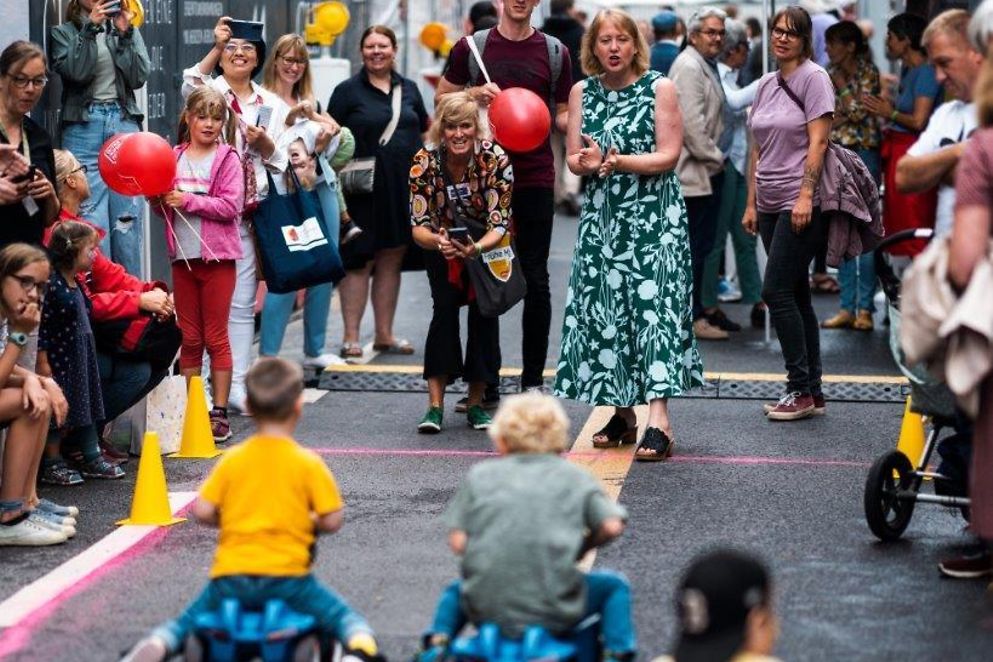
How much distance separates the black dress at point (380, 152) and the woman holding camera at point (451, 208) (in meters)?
2.17

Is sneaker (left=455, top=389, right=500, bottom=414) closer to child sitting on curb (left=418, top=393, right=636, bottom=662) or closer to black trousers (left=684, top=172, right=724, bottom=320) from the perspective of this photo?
black trousers (left=684, top=172, right=724, bottom=320)

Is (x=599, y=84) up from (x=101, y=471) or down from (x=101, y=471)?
up

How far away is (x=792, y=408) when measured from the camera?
9430mm

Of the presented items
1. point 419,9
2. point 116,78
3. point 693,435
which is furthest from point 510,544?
point 419,9

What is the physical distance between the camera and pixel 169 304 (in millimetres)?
8406

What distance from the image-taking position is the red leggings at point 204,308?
9.07 metres

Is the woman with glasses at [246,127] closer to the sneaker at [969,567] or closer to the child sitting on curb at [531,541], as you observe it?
the sneaker at [969,567]

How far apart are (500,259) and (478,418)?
817 mm

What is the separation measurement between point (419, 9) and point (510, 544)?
1700 cm

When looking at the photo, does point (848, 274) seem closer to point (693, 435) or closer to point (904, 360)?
point (693, 435)

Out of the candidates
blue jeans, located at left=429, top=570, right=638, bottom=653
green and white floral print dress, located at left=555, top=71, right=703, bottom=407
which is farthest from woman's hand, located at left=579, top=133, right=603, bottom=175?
blue jeans, located at left=429, top=570, right=638, bottom=653

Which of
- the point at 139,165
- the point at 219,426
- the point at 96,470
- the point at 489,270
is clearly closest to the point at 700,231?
the point at 489,270

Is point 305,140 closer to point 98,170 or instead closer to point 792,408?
point 98,170

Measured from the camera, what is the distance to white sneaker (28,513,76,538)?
23.3ft
